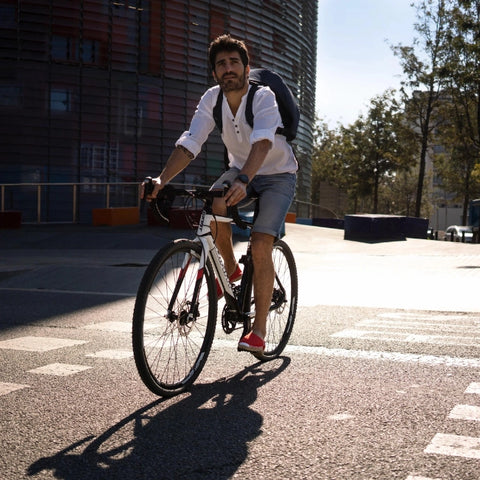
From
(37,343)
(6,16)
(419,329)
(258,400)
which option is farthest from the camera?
(6,16)

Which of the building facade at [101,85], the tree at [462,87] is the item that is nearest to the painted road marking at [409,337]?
the building facade at [101,85]

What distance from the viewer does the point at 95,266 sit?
458 inches

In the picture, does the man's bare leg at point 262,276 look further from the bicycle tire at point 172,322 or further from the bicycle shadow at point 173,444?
the bicycle shadow at point 173,444

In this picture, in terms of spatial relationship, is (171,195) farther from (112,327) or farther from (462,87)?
(462,87)

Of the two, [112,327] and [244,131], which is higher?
[244,131]

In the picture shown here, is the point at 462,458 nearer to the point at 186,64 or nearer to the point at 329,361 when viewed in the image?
the point at 329,361

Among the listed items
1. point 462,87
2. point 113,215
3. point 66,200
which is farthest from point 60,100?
point 462,87

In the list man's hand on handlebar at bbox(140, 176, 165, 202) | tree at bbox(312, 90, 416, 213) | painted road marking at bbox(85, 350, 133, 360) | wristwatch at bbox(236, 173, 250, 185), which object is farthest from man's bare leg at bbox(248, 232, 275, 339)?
tree at bbox(312, 90, 416, 213)

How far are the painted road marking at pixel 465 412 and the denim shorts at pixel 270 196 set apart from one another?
143 centimetres

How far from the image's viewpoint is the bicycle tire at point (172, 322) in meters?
3.73

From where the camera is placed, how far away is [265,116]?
173 inches

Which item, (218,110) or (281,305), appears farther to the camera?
(281,305)

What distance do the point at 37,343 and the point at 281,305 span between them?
5.62ft

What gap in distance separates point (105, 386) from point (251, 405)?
0.83 metres
